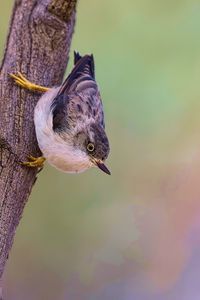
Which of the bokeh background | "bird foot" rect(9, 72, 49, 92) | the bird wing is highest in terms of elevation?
"bird foot" rect(9, 72, 49, 92)

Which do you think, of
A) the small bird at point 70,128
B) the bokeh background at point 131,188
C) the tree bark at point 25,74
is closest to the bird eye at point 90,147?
the small bird at point 70,128

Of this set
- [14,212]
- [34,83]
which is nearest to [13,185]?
[14,212]

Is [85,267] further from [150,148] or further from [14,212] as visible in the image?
[14,212]

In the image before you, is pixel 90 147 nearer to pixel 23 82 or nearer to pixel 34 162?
pixel 34 162

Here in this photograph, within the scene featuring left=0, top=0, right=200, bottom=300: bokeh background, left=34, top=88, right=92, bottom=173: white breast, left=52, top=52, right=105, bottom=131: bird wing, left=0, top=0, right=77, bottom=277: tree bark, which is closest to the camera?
left=0, top=0, right=77, bottom=277: tree bark

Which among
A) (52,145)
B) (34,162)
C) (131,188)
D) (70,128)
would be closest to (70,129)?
(70,128)

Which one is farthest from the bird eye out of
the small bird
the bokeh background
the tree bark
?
the bokeh background

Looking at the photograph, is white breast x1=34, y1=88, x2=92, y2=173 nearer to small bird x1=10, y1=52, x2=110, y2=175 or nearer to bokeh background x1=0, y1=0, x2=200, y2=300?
small bird x1=10, y1=52, x2=110, y2=175

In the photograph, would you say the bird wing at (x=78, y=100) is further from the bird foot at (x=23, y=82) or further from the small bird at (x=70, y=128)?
the bird foot at (x=23, y=82)

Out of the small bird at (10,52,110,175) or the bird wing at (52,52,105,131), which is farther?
the bird wing at (52,52,105,131)
